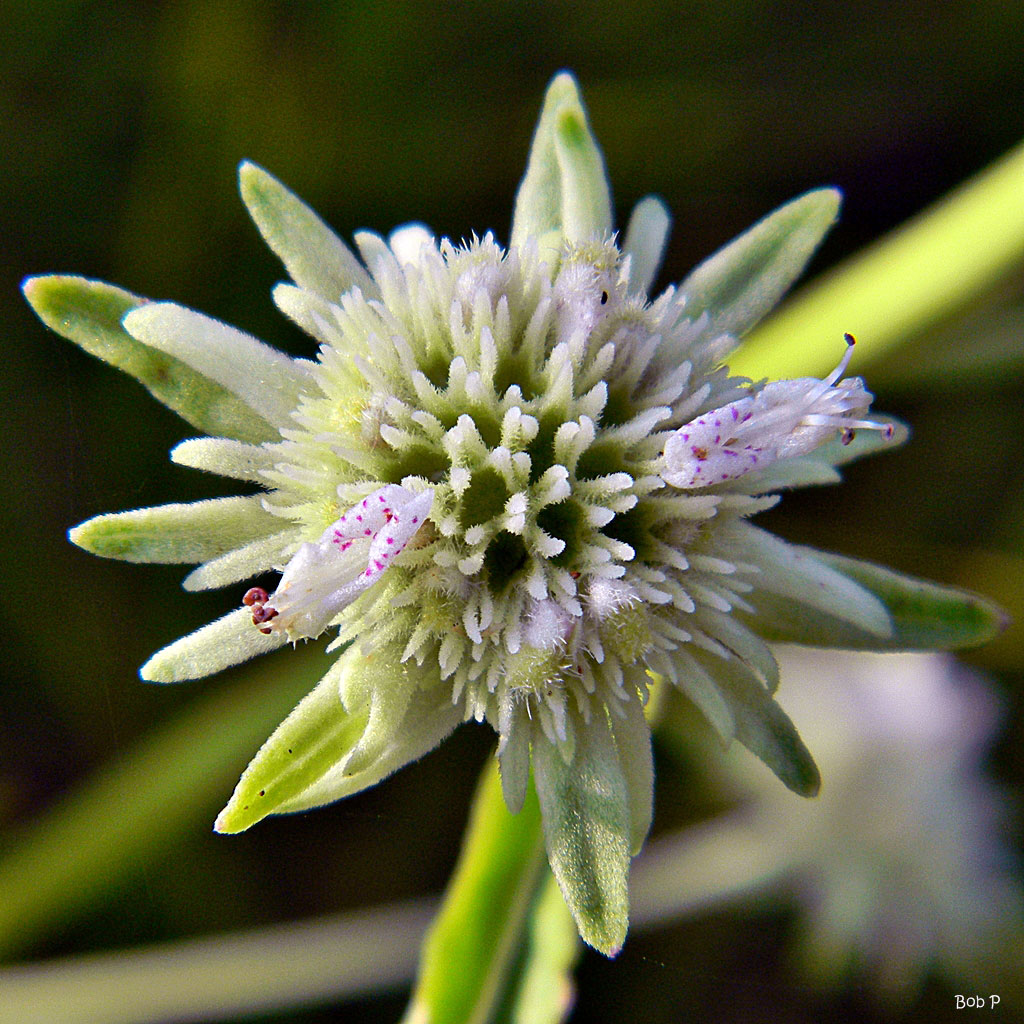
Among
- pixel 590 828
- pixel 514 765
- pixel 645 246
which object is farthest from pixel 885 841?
pixel 645 246

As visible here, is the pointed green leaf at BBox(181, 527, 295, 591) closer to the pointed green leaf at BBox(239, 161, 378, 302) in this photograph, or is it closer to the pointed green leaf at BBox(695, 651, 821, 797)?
the pointed green leaf at BBox(239, 161, 378, 302)

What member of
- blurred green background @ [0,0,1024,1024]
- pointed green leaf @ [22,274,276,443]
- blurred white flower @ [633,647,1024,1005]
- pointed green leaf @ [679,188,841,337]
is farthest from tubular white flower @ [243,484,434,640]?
blurred white flower @ [633,647,1024,1005]

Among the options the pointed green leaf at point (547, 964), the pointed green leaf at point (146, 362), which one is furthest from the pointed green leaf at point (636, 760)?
the pointed green leaf at point (146, 362)

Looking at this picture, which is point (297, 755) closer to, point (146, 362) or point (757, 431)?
point (146, 362)

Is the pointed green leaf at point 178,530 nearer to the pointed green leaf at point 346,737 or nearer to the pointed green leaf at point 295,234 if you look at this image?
the pointed green leaf at point 346,737

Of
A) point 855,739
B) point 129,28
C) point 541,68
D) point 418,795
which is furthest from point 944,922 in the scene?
point 129,28
